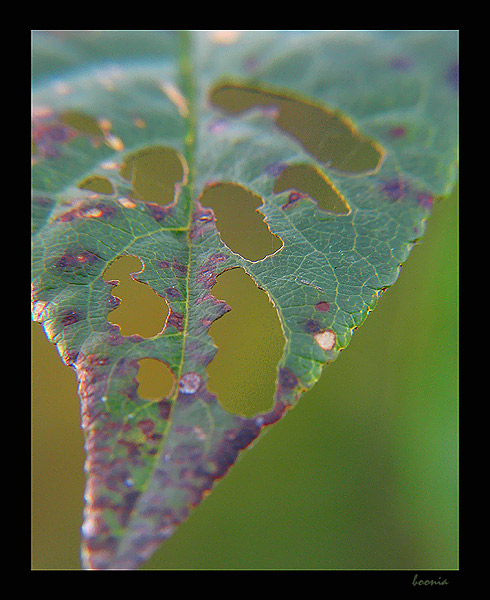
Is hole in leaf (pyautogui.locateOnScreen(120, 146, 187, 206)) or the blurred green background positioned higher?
hole in leaf (pyautogui.locateOnScreen(120, 146, 187, 206))

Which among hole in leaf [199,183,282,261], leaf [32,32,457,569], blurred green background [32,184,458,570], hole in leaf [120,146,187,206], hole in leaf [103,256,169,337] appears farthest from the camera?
blurred green background [32,184,458,570]

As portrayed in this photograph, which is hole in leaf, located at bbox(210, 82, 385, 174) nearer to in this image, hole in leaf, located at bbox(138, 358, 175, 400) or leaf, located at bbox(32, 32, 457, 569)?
leaf, located at bbox(32, 32, 457, 569)

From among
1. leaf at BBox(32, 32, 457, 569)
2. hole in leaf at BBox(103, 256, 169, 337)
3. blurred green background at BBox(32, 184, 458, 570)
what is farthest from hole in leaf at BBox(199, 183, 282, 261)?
blurred green background at BBox(32, 184, 458, 570)

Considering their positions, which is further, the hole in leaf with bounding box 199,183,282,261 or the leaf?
the hole in leaf with bounding box 199,183,282,261

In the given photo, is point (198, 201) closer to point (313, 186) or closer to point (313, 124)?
point (313, 186)

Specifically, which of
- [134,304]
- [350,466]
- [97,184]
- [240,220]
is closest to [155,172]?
[97,184]

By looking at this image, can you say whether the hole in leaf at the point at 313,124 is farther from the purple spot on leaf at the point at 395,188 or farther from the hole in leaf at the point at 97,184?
the hole in leaf at the point at 97,184

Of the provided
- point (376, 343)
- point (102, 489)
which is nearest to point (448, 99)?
point (376, 343)

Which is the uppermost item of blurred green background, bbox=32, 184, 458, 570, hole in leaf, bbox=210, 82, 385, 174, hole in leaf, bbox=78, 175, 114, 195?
hole in leaf, bbox=210, 82, 385, 174
